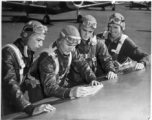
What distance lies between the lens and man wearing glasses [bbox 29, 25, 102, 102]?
215 cm

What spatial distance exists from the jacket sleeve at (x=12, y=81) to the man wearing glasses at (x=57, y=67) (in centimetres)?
20

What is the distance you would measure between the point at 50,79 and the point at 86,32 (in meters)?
0.66

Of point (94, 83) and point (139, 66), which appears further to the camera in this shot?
point (139, 66)

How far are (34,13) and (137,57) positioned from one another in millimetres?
1369

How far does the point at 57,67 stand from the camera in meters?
2.23

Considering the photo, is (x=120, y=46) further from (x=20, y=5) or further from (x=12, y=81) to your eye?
(x=12, y=81)

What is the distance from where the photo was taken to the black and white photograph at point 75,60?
2055 mm

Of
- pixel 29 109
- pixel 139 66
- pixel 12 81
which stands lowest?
pixel 29 109

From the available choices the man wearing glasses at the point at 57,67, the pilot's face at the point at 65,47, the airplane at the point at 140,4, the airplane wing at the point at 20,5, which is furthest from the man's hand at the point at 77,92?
the airplane at the point at 140,4

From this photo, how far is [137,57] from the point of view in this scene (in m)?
2.93

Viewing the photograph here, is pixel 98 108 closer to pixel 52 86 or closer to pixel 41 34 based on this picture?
pixel 52 86

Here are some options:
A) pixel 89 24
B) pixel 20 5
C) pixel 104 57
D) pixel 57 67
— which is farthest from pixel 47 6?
pixel 104 57

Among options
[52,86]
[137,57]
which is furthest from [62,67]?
[137,57]

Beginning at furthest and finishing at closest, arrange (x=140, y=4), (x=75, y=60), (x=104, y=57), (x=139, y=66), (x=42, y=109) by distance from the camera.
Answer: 1. (x=140, y=4)
2. (x=139, y=66)
3. (x=104, y=57)
4. (x=75, y=60)
5. (x=42, y=109)
